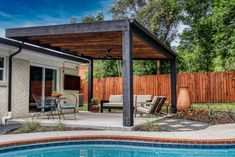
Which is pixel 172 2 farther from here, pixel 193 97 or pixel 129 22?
pixel 129 22

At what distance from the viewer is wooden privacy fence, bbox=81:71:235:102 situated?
1762cm

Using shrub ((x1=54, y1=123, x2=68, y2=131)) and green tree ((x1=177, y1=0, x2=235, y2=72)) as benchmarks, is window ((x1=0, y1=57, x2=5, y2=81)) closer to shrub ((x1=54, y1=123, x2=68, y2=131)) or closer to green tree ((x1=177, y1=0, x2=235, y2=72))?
shrub ((x1=54, y1=123, x2=68, y2=131))

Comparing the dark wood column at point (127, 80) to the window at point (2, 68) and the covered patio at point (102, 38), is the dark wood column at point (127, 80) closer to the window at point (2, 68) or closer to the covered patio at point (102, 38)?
the covered patio at point (102, 38)

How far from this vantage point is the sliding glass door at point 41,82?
11.4 metres

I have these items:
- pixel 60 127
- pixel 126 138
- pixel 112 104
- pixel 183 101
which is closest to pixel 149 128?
pixel 126 138

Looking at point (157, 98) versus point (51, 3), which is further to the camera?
point (51, 3)

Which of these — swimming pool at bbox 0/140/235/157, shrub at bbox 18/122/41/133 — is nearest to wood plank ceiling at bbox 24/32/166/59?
shrub at bbox 18/122/41/133

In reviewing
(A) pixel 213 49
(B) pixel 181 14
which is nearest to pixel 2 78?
(A) pixel 213 49

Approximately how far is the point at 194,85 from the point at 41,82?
10398 millimetres

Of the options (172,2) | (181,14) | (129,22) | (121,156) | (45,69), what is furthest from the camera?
(181,14)

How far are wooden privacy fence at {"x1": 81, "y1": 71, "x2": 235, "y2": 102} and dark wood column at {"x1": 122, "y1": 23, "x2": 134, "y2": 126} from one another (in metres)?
11.4

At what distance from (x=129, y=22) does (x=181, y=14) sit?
15.7 metres

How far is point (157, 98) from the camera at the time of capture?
34.4ft

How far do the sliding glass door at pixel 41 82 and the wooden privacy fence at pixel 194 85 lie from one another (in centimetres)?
831
